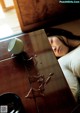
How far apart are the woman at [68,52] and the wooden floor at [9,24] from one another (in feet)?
3.32

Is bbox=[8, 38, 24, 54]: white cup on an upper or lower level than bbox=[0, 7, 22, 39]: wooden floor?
upper

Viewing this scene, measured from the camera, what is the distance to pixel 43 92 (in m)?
1.23

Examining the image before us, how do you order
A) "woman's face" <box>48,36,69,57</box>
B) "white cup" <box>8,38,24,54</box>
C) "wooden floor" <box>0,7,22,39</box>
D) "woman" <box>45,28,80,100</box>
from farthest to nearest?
"wooden floor" <box>0,7,22,39</box> < "woman's face" <box>48,36,69,57</box> < "woman" <box>45,28,80,100</box> < "white cup" <box>8,38,24,54</box>

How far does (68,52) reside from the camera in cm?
200

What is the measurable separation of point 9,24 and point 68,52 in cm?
159

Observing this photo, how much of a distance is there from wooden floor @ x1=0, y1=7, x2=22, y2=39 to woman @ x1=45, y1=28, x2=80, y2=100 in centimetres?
101

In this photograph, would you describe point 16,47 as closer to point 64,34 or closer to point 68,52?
point 68,52

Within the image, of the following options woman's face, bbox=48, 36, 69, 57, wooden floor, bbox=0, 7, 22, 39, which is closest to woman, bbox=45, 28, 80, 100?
woman's face, bbox=48, 36, 69, 57

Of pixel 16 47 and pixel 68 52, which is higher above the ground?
pixel 16 47

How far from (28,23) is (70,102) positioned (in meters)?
2.01

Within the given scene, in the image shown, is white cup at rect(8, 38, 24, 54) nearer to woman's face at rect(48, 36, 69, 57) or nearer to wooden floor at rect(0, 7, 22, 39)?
woman's face at rect(48, 36, 69, 57)

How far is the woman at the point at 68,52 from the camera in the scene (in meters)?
1.60

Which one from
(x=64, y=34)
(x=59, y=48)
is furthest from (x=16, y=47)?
(x=64, y=34)

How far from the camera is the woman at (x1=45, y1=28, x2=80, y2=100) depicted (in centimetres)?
160
